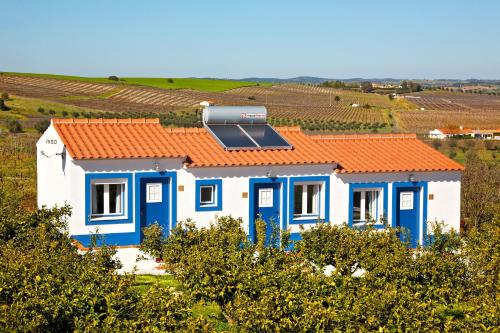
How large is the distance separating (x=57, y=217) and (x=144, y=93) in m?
86.6

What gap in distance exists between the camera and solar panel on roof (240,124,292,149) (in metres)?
24.6

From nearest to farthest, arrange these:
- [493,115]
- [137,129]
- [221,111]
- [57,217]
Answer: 1. [57,217]
2. [137,129]
3. [221,111]
4. [493,115]

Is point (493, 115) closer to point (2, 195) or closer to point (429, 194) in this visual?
point (429, 194)

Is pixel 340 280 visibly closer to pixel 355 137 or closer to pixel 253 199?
pixel 253 199

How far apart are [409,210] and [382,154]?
201 cm

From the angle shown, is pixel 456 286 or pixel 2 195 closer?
pixel 456 286

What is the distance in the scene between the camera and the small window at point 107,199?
22406 mm

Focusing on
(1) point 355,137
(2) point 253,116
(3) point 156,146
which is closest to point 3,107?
(2) point 253,116

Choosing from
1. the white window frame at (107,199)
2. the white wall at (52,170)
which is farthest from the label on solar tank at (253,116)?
the white wall at (52,170)

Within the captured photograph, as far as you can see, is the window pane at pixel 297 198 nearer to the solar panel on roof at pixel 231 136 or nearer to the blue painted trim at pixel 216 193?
the solar panel on roof at pixel 231 136

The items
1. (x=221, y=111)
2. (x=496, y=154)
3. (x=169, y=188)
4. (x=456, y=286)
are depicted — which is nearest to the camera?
(x=456, y=286)

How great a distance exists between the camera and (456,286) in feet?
49.0

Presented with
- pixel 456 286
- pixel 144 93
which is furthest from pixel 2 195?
pixel 144 93

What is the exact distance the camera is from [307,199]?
80.3 ft
